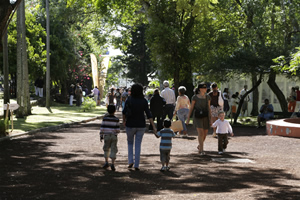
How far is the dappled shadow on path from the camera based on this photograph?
8.48 metres

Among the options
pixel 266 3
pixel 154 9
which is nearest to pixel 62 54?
pixel 154 9

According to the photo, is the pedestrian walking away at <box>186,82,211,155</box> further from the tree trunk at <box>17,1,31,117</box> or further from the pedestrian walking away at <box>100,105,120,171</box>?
the tree trunk at <box>17,1,31,117</box>

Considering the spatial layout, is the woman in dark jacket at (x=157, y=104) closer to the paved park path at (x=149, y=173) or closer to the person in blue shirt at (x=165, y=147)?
the paved park path at (x=149, y=173)

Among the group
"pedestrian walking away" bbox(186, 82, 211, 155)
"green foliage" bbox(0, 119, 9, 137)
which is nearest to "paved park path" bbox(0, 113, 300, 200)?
"pedestrian walking away" bbox(186, 82, 211, 155)

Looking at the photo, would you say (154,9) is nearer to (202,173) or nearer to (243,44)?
(243,44)

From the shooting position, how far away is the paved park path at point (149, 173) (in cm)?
848

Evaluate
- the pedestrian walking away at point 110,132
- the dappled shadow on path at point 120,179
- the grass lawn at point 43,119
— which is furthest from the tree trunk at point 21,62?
the pedestrian walking away at point 110,132

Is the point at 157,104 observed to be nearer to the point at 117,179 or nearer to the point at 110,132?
the point at 110,132

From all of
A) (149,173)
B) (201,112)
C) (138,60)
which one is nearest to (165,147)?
(149,173)

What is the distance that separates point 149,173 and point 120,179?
97cm

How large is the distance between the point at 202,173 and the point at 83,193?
300 centimetres

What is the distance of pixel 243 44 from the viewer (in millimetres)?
31688

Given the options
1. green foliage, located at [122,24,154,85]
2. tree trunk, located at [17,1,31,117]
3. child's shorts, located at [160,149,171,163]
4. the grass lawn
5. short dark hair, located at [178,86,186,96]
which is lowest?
child's shorts, located at [160,149,171,163]

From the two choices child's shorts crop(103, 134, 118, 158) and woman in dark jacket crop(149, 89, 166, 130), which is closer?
child's shorts crop(103, 134, 118, 158)
